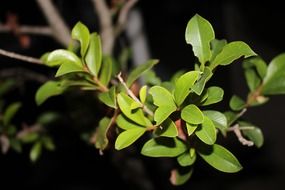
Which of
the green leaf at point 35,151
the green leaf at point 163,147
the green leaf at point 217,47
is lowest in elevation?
the green leaf at point 35,151

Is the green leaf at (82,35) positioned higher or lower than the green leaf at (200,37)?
higher

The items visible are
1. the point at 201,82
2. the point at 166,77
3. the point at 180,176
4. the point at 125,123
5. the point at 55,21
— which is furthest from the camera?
the point at 166,77

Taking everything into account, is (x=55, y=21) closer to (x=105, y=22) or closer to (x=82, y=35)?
(x=105, y=22)

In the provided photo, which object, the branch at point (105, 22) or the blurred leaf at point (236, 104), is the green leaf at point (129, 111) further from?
the branch at point (105, 22)

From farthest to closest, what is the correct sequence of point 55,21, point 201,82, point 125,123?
point 55,21 → point 125,123 → point 201,82

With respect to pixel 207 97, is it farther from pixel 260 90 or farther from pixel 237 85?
pixel 237 85

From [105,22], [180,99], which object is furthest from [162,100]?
[105,22]

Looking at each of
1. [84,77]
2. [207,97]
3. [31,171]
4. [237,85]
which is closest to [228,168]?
[207,97]

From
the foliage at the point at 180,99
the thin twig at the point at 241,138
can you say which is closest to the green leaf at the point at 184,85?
the foliage at the point at 180,99
